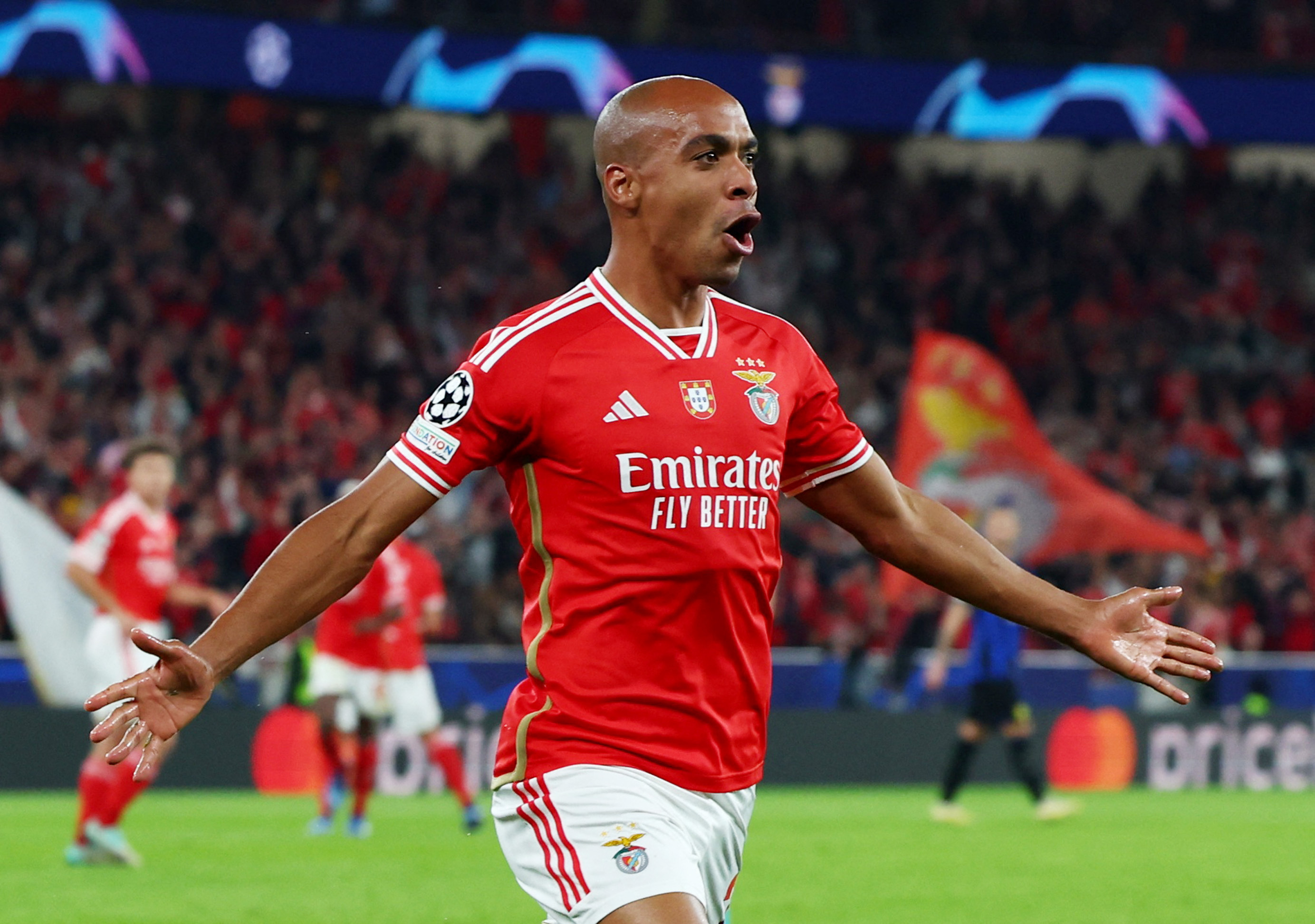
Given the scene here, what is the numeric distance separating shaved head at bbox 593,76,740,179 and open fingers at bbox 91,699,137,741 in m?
1.43

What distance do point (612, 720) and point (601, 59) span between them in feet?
58.5

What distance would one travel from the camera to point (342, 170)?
2336cm

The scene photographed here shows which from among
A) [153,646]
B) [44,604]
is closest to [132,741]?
[153,646]

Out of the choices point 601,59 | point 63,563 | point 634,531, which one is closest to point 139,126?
point 601,59

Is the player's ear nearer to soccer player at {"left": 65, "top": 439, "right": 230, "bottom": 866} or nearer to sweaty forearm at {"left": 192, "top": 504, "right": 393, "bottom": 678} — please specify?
sweaty forearm at {"left": 192, "top": 504, "right": 393, "bottom": 678}

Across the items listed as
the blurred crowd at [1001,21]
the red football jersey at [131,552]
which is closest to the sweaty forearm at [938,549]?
the red football jersey at [131,552]

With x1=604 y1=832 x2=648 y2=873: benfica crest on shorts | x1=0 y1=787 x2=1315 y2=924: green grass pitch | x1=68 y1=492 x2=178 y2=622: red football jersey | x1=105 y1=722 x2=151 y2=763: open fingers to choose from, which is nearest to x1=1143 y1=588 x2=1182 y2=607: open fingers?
x1=604 y1=832 x2=648 y2=873: benfica crest on shorts

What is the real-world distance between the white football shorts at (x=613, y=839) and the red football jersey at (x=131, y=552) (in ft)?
24.7

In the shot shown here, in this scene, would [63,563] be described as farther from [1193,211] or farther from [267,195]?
[1193,211]

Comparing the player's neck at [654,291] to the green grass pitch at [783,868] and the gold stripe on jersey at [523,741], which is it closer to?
the gold stripe on jersey at [523,741]

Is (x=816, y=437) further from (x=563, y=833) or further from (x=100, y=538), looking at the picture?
(x=100, y=538)

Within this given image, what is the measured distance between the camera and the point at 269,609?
3709 millimetres

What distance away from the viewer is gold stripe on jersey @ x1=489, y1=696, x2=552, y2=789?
3918 millimetres

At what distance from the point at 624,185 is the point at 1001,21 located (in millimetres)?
22656
